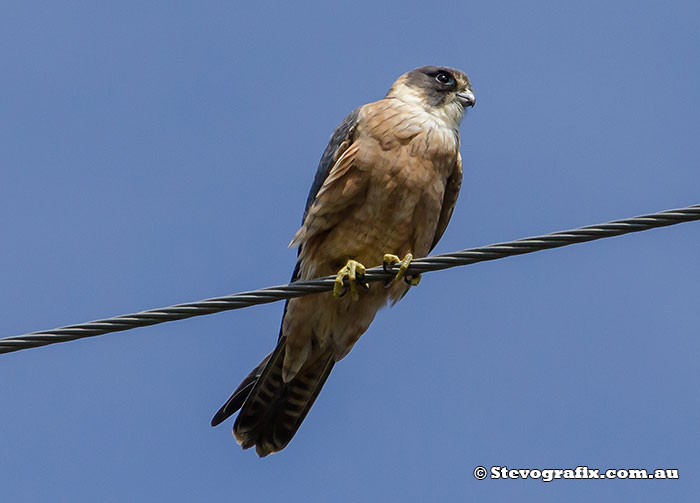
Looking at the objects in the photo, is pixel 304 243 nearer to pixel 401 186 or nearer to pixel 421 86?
pixel 401 186

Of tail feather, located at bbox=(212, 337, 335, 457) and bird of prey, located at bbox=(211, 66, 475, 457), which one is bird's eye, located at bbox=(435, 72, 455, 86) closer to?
bird of prey, located at bbox=(211, 66, 475, 457)

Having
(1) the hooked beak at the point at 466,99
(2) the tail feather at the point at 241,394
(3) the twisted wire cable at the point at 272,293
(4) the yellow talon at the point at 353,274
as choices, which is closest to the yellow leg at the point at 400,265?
(4) the yellow talon at the point at 353,274

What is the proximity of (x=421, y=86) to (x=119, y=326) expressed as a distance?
2.96 m

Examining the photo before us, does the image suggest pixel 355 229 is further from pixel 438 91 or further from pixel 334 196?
pixel 438 91

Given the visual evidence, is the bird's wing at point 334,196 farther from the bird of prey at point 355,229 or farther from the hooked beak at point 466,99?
the hooked beak at point 466,99

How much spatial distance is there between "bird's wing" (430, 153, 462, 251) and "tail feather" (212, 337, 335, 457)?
1.00 m

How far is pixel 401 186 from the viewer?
5.06m

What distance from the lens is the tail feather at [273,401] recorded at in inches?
219

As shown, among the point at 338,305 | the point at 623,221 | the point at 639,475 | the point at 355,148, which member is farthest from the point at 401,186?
the point at 639,475

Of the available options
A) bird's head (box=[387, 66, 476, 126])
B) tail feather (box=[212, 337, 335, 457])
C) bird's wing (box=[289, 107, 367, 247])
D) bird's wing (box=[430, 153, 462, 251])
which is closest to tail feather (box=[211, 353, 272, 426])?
tail feather (box=[212, 337, 335, 457])

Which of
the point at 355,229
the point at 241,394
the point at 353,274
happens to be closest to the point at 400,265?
the point at 353,274

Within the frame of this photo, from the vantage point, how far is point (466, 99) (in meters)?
5.89

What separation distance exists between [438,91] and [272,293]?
2.55m

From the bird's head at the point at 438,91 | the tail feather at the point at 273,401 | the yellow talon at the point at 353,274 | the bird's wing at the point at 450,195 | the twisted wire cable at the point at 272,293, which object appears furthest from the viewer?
the bird's head at the point at 438,91
